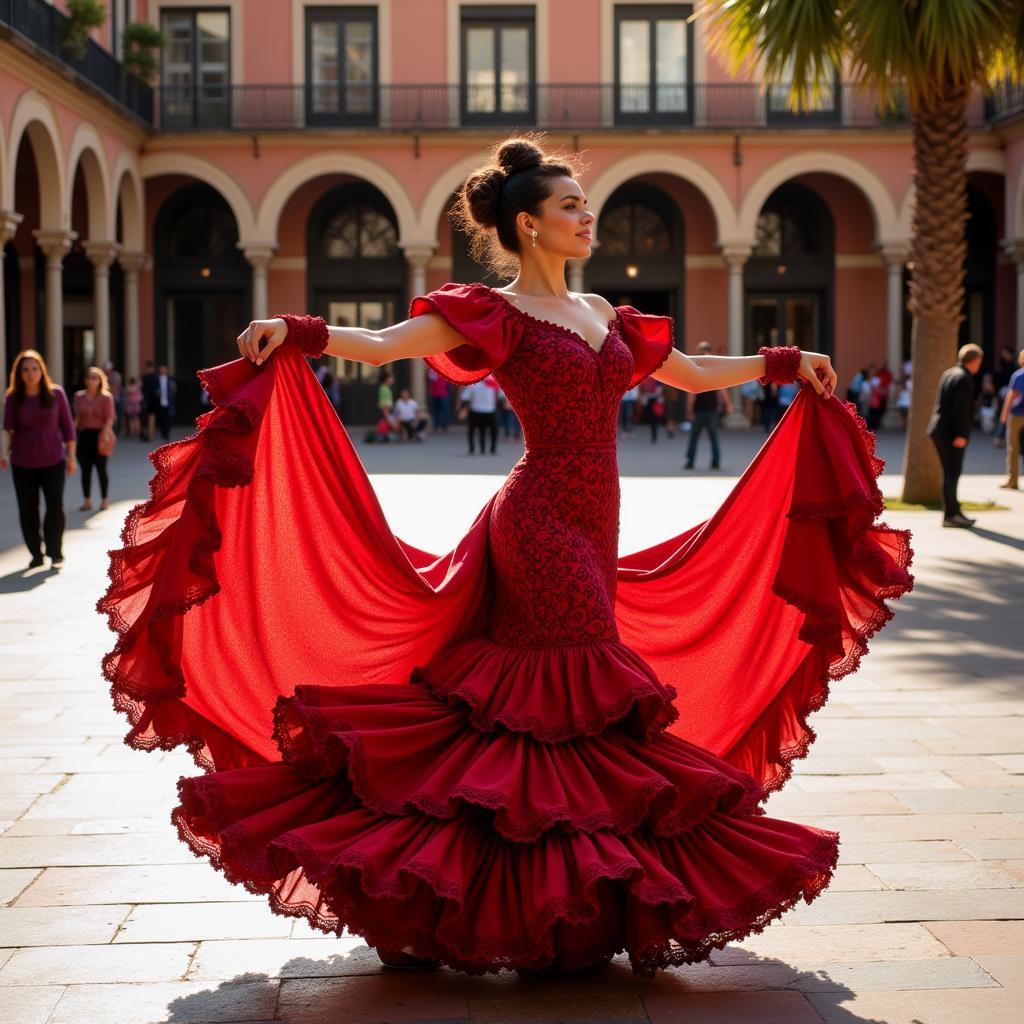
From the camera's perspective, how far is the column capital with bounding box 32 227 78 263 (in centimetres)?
2547

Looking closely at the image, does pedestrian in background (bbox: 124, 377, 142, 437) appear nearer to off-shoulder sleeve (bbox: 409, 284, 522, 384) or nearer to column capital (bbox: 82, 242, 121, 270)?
column capital (bbox: 82, 242, 121, 270)

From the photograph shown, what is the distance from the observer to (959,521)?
13664 mm

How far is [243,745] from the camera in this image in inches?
152

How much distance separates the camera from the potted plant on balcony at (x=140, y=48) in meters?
29.0

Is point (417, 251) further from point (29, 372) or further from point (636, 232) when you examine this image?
point (29, 372)

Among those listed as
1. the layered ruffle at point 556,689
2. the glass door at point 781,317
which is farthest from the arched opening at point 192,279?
the layered ruffle at point 556,689

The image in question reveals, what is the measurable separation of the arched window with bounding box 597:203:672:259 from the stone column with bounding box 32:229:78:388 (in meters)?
12.0

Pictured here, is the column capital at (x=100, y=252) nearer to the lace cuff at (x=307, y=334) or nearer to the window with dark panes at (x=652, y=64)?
the window with dark panes at (x=652, y=64)

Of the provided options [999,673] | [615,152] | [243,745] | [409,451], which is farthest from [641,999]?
[615,152]

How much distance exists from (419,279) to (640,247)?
514 centimetres

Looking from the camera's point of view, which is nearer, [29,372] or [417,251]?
[29,372]

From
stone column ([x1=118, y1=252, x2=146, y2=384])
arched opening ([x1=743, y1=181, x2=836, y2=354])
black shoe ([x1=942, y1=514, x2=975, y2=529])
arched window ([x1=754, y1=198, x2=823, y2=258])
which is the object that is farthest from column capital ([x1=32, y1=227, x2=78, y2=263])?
black shoe ([x1=942, y1=514, x2=975, y2=529])

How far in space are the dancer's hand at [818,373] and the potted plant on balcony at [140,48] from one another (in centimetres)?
2688

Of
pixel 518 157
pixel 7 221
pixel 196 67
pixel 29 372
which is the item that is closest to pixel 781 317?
pixel 196 67
